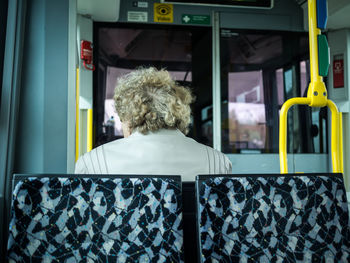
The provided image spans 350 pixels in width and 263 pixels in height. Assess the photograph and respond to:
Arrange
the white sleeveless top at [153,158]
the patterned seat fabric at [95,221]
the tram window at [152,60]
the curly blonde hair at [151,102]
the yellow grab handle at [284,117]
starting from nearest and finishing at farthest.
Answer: the patterned seat fabric at [95,221], the white sleeveless top at [153,158], the curly blonde hair at [151,102], the yellow grab handle at [284,117], the tram window at [152,60]

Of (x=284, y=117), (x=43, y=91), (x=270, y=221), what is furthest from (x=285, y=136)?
(x=43, y=91)

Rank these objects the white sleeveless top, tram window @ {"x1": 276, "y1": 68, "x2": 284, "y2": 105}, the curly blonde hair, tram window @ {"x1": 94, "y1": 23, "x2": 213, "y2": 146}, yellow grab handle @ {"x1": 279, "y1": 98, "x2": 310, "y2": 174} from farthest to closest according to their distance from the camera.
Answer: tram window @ {"x1": 276, "y1": 68, "x2": 284, "y2": 105} → tram window @ {"x1": 94, "y1": 23, "x2": 213, "y2": 146} → yellow grab handle @ {"x1": 279, "y1": 98, "x2": 310, "y2": 174} → the curly blonde hair → the white sleeveless top

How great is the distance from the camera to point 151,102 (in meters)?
1.53

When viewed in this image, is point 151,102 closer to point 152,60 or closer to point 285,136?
point 285,136

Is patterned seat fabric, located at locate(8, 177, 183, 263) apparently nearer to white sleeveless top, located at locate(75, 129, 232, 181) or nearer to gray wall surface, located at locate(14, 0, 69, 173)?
white sleeveless top, located at locate(75, 129, 232, 181)

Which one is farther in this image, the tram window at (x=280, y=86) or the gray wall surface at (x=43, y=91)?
the tram window at (x=280, y=86)

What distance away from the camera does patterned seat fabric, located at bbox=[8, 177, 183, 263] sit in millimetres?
1042

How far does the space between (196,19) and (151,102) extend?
2.37m

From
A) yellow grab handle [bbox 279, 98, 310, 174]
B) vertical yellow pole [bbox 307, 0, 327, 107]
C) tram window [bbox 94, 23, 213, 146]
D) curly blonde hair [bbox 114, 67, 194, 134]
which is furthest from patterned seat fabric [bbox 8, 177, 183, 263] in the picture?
tram window [bbox 94, 23, 213, 146]

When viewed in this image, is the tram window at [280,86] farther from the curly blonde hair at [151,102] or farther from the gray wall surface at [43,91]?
the gray wall surface at [43,91]

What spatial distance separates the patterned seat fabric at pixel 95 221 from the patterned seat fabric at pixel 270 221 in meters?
0.12

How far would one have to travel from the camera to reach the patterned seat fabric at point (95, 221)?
41.0 inches

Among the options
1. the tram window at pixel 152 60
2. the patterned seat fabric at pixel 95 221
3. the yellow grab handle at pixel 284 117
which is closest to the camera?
the patterned seat fabric at pixel 95 221

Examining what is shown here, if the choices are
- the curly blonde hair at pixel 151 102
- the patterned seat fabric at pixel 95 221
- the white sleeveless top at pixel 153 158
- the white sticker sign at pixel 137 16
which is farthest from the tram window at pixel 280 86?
the patterned seat fabric at pixel 95 221
